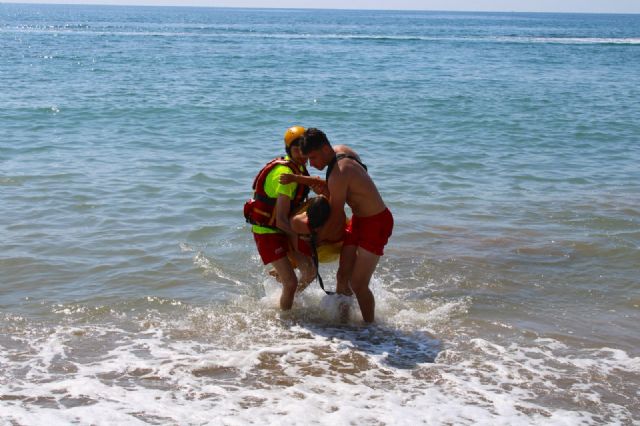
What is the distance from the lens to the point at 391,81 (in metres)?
26.7

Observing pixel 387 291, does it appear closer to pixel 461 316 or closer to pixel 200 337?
pixel 461 316

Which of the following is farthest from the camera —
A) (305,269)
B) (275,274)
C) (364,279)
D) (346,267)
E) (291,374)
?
(275,274)

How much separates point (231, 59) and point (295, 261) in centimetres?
2859

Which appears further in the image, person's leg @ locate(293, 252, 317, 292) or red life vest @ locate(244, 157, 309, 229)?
person's leg @ locate(293, 252, 317, 292)

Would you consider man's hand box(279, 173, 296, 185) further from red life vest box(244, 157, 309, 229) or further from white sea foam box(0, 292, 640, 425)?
white sea foam box(0, 292, 640, 425)

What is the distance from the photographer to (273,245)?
22.1ft

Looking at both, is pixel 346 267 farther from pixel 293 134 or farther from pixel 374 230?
pixel 293 134

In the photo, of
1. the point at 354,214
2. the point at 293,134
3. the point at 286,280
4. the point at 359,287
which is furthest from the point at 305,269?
the point at 293,134

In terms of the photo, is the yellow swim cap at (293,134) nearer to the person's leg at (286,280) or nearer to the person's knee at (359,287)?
the person's leg at (286,280)

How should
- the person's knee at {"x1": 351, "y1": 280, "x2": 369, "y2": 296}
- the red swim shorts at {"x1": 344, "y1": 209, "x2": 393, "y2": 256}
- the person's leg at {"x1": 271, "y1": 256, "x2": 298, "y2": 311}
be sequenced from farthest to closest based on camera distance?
the person's leg at {"x1": 271, "y1": 256, "x2": 298, "y2": 311} < the person's knee at {"x1": 351, "y1": 280, "x2": 369, "y2": 296} < the red swim shorts at {"x1": 344, "y1": 209, "x2": 393, "y2": 256}

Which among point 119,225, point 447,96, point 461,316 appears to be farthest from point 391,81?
point 461,316

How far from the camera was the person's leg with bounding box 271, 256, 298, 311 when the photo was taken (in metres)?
6.82

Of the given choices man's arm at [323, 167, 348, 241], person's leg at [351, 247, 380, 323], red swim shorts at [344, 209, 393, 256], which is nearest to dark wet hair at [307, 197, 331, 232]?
man's arm at [323, 167, 348, 241]

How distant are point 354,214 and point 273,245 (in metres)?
0.73
